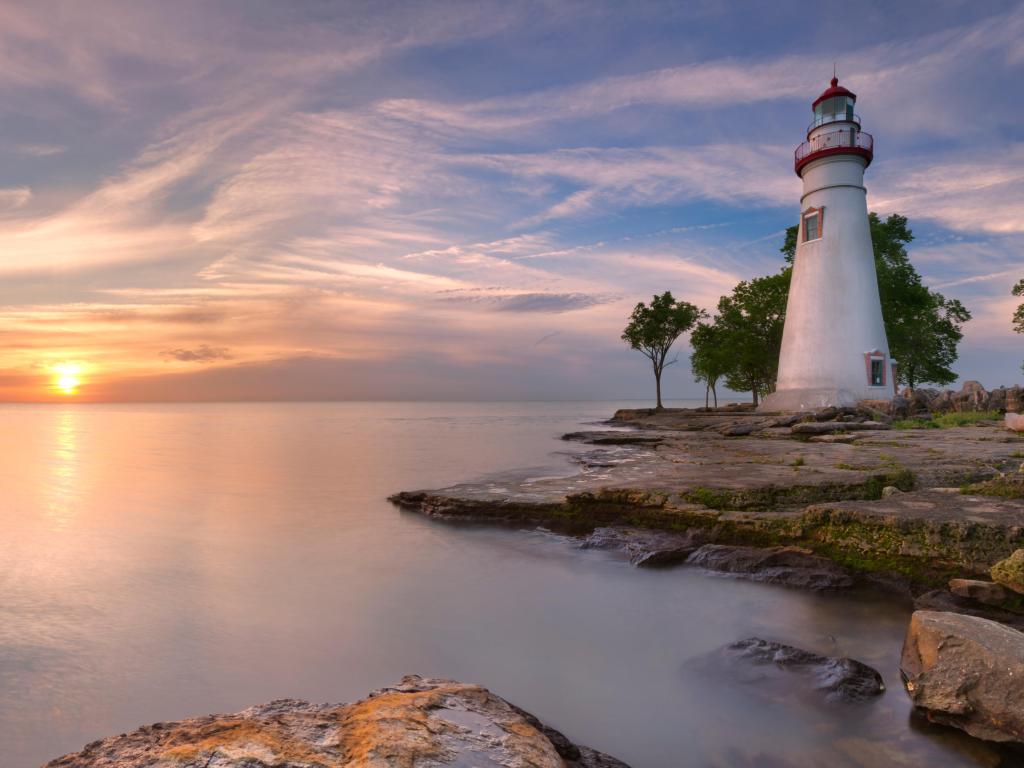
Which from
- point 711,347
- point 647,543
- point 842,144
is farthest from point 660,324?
point 647,543

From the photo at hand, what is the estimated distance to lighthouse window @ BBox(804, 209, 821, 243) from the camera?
30.0 meters

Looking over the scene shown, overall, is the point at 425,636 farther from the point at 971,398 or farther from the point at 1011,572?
the point at 971,398

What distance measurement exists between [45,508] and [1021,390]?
38.0 metres

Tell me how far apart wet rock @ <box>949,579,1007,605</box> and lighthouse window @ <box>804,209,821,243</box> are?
2842 cm

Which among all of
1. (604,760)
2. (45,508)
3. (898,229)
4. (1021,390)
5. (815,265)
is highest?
(898,229)

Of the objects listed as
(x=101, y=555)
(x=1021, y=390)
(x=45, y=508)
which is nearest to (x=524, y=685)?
(x=101, y=555)

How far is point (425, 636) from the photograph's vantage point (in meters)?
6.93

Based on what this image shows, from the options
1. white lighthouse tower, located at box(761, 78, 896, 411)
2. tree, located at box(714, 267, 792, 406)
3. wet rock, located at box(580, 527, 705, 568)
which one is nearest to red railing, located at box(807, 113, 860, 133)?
Result: white lighthouse tower, located at box(761, 78, 896, 411)

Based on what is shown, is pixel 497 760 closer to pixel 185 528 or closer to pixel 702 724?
pixel 702 724

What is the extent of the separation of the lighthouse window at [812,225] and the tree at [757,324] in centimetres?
1335

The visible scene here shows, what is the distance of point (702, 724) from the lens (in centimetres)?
469

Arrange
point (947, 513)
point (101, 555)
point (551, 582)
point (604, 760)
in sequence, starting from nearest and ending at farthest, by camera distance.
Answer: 1. point (604, 760)
2. point (947, 513)
3. point (551, 582)
4. point (101, 555)

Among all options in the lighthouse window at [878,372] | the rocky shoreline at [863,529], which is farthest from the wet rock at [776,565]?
the lighthouse window at [878,372]

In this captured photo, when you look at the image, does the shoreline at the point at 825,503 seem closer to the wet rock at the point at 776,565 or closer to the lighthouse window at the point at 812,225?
the wet rock at the point at 776,565
